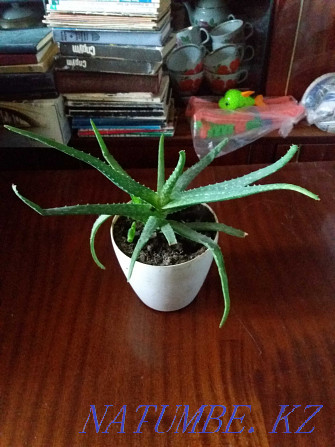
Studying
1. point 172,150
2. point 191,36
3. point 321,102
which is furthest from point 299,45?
point 172,150

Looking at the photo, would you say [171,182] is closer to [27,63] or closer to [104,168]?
[104,168]

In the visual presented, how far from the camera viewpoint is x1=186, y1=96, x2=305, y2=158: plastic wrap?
3.50 ft

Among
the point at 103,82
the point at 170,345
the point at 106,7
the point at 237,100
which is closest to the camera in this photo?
the point at 170,345

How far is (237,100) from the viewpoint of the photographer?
109cm

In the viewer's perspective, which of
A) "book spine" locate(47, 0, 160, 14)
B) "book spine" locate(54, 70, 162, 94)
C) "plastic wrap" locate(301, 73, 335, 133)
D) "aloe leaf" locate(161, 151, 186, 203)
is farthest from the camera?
"plastic wrap" locate(301, 73, 335, 133)

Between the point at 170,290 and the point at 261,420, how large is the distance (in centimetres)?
18

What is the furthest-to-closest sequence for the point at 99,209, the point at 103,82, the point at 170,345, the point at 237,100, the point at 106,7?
the point at 237,100, the point at 103,82, the point at 106,7, the point at 170,345, the point at 99,209

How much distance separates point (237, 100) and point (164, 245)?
685 mm

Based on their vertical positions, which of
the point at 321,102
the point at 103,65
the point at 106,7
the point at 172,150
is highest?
the point at 106,7

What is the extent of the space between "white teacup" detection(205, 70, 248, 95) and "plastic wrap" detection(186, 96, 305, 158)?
0.12m

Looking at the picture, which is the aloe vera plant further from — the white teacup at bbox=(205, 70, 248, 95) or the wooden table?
the white teacup at bbox=(205, 70, 248, 95)

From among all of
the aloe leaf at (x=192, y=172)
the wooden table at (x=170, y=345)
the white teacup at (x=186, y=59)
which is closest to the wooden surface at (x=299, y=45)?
the white teacup at (x=186, y=59)

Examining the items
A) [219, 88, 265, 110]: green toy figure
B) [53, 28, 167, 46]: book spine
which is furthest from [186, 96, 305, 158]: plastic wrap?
[53, 28, 167, 46]: book spine

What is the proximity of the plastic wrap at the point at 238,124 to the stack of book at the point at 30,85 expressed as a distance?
348mm
